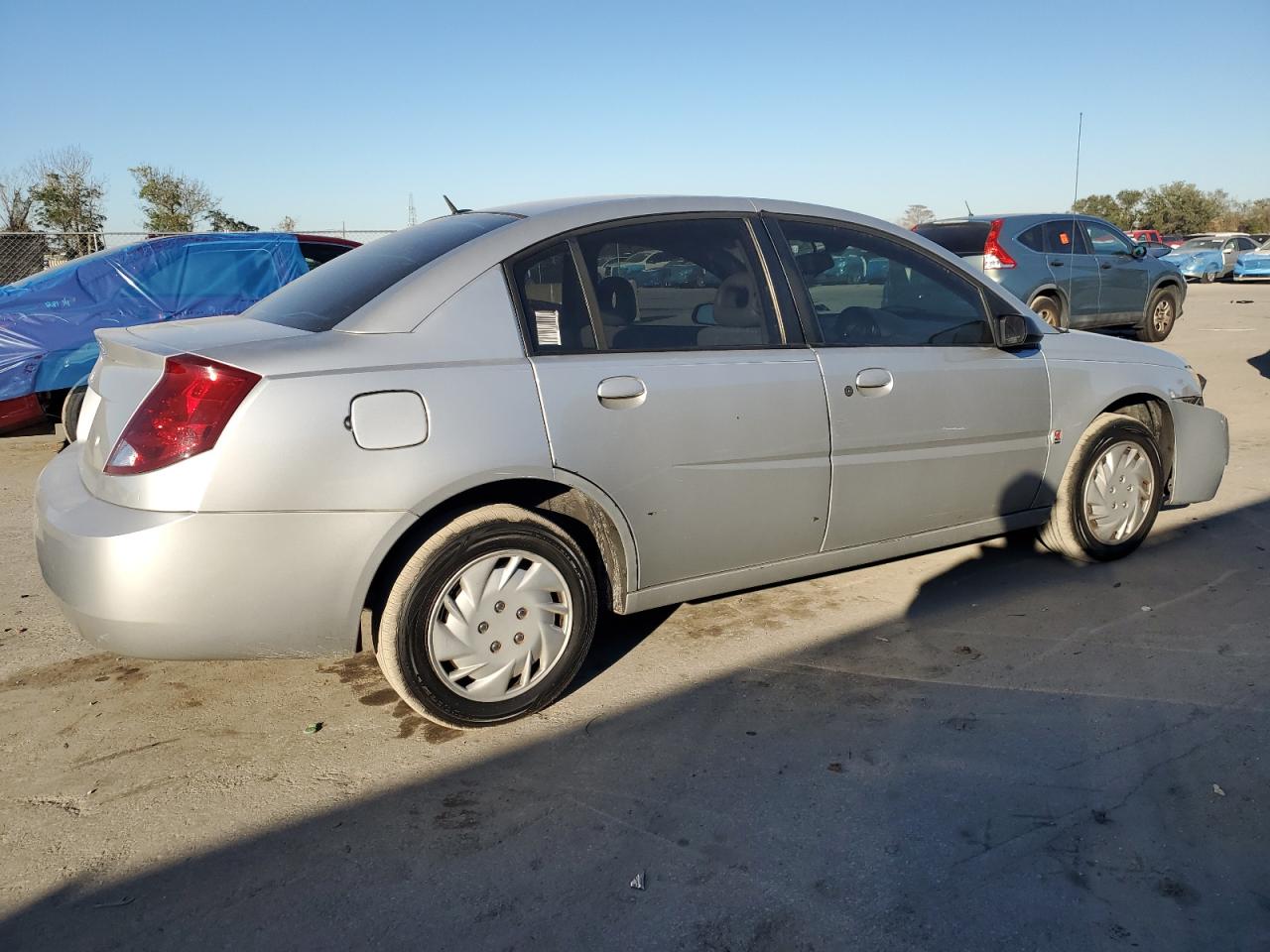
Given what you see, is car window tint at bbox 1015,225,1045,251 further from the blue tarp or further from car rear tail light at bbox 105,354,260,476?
car rear tail light at bbox 105,354,260,476

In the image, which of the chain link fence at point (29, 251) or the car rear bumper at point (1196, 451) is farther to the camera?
the chain link fence at point (29, 251)

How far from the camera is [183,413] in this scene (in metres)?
2.95

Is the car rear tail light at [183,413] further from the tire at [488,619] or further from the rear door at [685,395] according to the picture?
the rear door at [685,395]

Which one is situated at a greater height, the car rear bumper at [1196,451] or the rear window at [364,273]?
the rear window at [364,273]

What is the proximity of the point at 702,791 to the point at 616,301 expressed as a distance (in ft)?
5.47

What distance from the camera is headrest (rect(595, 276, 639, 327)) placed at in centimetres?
357

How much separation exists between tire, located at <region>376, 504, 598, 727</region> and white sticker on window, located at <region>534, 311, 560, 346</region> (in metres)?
0.57

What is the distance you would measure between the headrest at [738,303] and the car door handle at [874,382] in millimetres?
471

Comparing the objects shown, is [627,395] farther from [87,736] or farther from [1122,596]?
[1122,596]

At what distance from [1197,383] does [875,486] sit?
2.31 meters

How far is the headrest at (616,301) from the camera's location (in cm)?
357

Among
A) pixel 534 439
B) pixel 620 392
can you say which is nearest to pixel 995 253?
pixel 620 392

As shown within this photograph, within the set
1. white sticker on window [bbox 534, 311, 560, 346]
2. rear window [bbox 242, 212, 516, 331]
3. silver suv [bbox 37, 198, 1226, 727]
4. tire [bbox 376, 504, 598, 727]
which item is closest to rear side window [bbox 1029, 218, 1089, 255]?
silver suv [bbox 37, 198, 1226, 727]

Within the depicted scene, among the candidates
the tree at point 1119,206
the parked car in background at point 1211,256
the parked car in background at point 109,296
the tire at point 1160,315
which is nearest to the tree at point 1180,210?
the tree at point 1119,206
